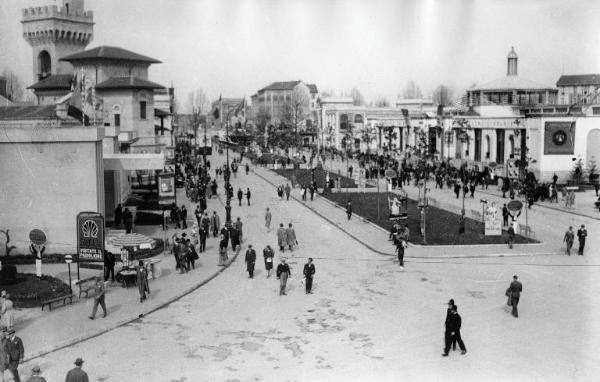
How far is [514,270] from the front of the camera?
875 inches

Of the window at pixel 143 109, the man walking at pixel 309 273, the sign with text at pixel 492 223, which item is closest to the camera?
the man walking at pixel 309 273

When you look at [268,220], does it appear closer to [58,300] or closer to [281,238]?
[281,238]

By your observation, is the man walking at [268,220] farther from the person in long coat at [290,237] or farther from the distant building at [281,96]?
the distant building at [281,96]

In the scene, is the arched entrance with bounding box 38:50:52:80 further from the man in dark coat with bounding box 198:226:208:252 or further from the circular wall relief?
the man in dark coat with bounding box 198:226:208:252

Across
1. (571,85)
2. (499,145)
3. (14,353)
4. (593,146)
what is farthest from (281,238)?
(571,85)

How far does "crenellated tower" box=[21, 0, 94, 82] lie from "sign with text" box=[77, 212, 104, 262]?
210 feet

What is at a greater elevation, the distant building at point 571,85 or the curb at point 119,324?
the distant building at point 571,85

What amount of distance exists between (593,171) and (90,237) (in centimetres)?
3988

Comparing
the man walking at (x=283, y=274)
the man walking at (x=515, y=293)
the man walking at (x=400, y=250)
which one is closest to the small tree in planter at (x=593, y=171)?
the man walking at (x=400, y=250)

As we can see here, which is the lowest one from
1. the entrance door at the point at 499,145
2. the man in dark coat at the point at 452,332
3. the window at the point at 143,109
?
the man in dark coat at the point at 452,332

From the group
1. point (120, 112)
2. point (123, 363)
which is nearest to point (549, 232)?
point (123, 363)

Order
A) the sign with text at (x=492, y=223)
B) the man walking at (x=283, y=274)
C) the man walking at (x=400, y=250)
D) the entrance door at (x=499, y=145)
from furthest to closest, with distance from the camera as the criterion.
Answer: the entrance door at (x=499, y=145) → the sign with text at (x=492, y=223) → the man walking at (x=400, y=250) → the man walking at (x=283, y=274)

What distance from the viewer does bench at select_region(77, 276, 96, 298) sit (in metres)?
18.3

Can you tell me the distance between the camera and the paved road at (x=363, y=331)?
13.2 m
